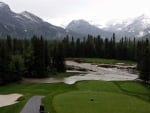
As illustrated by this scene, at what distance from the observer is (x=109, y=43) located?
195m

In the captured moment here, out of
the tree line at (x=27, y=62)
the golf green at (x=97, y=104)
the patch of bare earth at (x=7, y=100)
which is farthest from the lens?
the tree line at (x=27, y=62)

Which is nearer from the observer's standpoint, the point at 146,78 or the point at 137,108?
the point at 137,108

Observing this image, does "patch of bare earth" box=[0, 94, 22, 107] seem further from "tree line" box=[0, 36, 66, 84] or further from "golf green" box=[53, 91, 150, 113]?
"tree line" box=[0, 36, 66, 84]

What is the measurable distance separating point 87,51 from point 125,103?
150854 mm

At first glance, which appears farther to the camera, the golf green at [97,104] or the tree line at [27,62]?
the tree line at [27,62]

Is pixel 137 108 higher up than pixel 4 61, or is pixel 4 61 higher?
pixel 4 61

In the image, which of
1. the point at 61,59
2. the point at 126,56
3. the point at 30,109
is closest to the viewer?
the point at 30,109

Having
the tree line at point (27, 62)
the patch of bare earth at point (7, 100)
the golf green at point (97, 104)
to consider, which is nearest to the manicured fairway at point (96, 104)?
the golf green at point (97, 104)

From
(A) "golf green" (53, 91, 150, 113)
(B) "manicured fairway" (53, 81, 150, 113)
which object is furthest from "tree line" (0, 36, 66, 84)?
(A) "golf green" (53, 91, 150, 113)

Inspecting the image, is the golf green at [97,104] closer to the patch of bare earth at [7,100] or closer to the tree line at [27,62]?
the patch of bare earth at [7,100]

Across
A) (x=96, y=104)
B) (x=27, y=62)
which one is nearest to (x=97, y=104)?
(x=96, y=104)

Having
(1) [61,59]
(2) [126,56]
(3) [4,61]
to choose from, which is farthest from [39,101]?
(2) [126,56]

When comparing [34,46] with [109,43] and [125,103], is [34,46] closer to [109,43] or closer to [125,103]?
[125,103]

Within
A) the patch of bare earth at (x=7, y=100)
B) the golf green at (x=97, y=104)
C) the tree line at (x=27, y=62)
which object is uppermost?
the tree line at (x=27, y=62)
